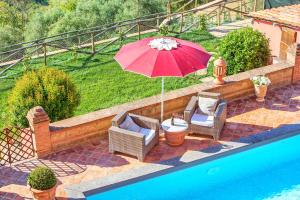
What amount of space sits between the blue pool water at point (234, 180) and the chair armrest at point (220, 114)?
36.9 inches

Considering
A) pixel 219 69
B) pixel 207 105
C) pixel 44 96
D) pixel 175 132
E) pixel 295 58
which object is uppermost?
pixel 295 58

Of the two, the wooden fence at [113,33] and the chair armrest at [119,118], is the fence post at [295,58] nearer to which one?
the chair armrest at [119,118]

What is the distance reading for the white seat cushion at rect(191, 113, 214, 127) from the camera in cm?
1277

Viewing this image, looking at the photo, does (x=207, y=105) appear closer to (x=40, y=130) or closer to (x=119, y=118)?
(x=119, y=118)

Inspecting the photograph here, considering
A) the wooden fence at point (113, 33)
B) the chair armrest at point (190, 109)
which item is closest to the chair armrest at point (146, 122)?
the chair armrest at point (190, 109)

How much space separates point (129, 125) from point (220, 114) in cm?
235

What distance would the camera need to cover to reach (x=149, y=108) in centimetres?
1329

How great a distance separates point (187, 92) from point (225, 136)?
1.69 meters

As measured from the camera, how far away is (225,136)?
42.8ft

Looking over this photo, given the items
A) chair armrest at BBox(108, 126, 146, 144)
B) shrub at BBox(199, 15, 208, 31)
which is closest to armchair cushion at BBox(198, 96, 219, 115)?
chair armrest at BBox(108, 126, 146, 144)

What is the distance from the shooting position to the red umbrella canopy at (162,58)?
39.0ft

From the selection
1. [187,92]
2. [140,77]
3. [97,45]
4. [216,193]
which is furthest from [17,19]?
[216,193]

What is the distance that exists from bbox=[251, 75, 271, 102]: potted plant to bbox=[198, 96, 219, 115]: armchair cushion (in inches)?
79.5

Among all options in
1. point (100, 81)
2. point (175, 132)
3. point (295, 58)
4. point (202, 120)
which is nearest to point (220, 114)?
point (202, 120)
